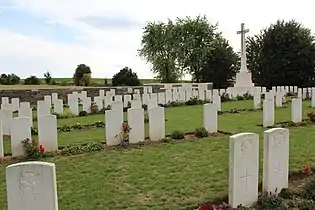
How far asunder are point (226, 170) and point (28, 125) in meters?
4.55

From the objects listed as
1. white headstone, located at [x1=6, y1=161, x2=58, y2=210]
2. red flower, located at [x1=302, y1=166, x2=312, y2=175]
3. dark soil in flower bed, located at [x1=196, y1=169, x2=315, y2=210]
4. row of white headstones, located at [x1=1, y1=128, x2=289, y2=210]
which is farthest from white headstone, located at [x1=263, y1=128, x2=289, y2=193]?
white headstone, located at [x1=6, y1=161, x2=58, y2=210]

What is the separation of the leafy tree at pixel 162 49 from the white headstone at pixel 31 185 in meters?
40.1

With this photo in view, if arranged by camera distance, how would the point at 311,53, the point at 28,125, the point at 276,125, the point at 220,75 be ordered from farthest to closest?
the point at 220,75 → the point at 311,53 → the point at 276,125 → the point at 28,125

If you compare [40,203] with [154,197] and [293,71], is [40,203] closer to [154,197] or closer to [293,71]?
[154,197]

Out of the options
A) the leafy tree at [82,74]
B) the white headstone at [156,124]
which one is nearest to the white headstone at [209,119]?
the white headstone at [156,124]

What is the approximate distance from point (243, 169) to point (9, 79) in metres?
34.6

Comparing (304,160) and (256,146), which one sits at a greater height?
(256,146)

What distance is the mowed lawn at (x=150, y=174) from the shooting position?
570 cm

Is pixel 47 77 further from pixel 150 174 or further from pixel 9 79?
pixel 150 174

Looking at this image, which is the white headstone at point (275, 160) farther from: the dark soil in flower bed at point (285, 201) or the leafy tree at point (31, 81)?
the leafy tree at point (31, 81)

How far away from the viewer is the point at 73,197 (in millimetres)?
5871

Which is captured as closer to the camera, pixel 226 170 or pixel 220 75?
pixel 226 170

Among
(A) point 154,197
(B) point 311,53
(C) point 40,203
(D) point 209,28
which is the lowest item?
(A) point 154,197

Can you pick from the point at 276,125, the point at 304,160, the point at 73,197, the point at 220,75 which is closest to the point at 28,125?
the point at 73,197
